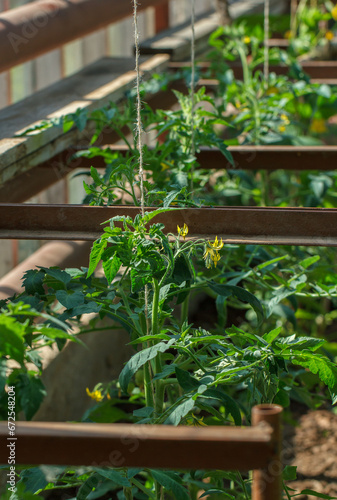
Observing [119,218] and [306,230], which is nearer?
[119,218]

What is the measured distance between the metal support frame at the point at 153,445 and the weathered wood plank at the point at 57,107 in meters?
1.08

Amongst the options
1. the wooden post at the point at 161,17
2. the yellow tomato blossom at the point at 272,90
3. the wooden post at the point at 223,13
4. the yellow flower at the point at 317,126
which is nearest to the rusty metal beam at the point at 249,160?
the yellow tomato blossom at the point at 272,90

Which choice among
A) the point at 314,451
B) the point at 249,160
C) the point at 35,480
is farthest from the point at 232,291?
the point at 314,451

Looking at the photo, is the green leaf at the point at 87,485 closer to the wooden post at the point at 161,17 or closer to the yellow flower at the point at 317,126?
the yellow flower at the point at 317,126

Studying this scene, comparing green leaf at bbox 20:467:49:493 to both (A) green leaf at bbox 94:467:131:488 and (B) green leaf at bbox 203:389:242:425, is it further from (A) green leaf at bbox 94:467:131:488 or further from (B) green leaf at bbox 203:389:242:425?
(B) green leaf at bbox 203:389:242:425

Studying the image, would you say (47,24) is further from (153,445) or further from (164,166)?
(153,445)


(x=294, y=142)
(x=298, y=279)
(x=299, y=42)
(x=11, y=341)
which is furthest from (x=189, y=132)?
(x=299, y=42)

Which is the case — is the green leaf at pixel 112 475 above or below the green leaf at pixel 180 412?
below

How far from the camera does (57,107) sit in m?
2.31

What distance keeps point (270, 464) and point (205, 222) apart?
0.65 m

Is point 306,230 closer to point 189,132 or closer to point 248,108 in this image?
point 189,132

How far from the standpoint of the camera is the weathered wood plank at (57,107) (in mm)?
1832

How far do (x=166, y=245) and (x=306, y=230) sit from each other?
323 mm

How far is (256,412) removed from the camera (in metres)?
0.78
